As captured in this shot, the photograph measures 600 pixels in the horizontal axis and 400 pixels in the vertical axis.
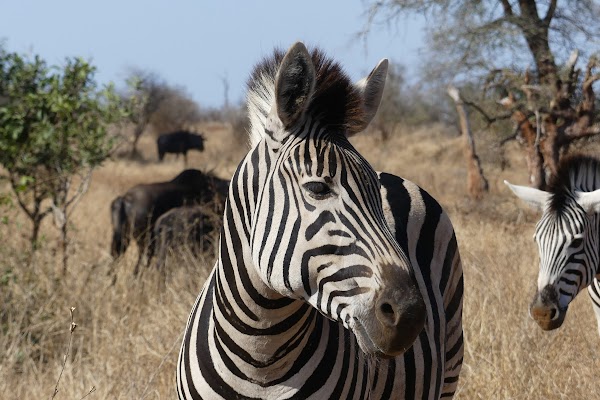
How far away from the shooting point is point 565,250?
5289 millimetres

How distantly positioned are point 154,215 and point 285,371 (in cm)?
873

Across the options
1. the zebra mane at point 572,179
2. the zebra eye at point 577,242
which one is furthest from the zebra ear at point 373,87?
the zebra mane at point 572,179

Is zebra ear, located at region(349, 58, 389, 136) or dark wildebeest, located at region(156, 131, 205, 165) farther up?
dark wildebeest, located at region(156, 131, 205, 165)

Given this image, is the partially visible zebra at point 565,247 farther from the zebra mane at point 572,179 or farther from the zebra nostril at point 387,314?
the zebra nostril at point 387,314

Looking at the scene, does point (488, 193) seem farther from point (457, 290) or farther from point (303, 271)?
point (303, 271)

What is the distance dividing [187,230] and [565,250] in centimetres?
405

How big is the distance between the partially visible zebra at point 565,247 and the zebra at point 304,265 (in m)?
2.52

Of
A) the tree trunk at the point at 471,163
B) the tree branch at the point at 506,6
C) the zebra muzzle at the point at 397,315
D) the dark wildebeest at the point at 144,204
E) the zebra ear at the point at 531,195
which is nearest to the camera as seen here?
the zebra muzzle at the point at 397,315

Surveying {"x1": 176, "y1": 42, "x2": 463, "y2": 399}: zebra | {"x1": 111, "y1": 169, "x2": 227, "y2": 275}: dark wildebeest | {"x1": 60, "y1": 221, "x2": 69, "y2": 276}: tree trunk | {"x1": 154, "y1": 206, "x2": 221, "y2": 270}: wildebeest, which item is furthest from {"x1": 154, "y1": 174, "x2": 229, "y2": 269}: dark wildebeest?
{"x1": 176, "y1": 42, "x2": 463, "y2": 399}: zebra

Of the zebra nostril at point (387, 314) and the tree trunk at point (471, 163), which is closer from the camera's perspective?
the zebra nostril at point (387, 314)

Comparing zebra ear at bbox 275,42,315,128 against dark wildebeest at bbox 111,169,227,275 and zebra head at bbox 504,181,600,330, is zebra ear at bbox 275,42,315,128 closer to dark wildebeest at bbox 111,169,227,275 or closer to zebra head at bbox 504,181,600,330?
zebra head at bbox 504,181,600,330

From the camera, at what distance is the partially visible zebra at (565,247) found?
511 cm

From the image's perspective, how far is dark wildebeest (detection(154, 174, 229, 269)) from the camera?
807 cm

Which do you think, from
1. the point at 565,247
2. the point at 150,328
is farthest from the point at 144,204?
the point at 565,247
